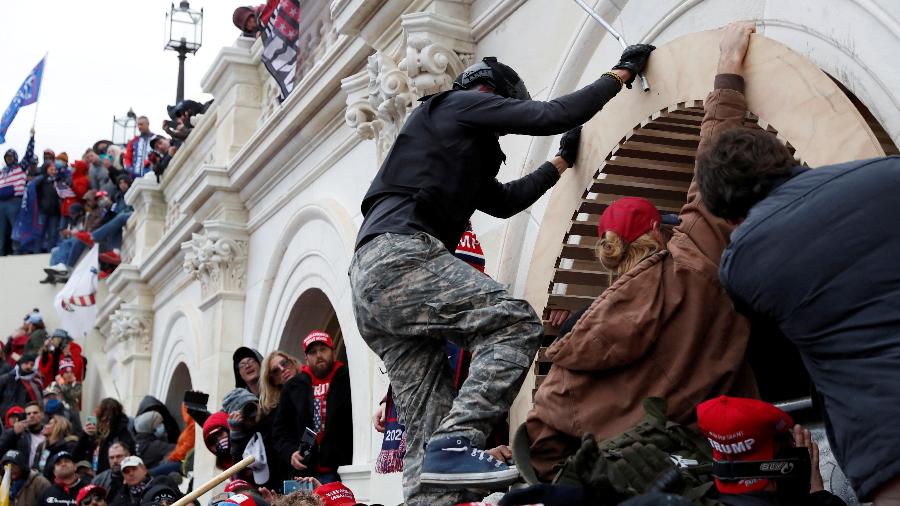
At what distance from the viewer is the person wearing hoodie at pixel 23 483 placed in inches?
476

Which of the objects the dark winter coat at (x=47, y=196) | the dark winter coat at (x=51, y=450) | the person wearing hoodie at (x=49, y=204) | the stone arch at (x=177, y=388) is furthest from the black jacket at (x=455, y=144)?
the dark winter coat at (x=47, y=196)

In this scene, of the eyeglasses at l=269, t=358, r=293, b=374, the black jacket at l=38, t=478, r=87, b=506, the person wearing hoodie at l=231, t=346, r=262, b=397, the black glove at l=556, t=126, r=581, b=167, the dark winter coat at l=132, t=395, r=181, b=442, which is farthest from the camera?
the dark winter coat at l=132, t=395, r=181, b=442

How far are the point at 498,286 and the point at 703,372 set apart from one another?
79cm

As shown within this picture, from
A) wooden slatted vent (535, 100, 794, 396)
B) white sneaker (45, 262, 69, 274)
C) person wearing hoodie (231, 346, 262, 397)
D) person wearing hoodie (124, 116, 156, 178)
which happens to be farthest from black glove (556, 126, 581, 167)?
white sneaker (45, 262, 69, 274)

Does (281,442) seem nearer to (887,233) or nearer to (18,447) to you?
(887,233)

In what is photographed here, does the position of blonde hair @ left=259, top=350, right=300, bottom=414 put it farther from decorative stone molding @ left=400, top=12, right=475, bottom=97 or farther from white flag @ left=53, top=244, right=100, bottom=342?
white flag @ left=53, top=244, right=100, bottom=342

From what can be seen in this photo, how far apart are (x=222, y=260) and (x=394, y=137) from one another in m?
5.53

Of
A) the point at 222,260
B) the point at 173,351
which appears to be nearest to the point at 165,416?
the point at 173,351

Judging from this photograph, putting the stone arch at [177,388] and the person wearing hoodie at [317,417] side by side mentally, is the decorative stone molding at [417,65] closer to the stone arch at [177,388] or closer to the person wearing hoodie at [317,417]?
the person wearing hoodie at [317,417]

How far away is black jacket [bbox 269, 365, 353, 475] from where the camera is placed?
741 centimetres

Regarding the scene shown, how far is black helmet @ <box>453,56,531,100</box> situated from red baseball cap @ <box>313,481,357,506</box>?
7.71ft

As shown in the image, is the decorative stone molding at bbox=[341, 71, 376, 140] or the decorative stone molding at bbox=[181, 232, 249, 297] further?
the decorative stone molding at bbox=[181, 232, 249, 297]

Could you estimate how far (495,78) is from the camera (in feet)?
15.8

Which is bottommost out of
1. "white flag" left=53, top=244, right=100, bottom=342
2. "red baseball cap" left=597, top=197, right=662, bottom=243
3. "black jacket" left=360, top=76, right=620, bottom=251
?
"red baseball cap" left=597, top=197, right=662, bottom=243
